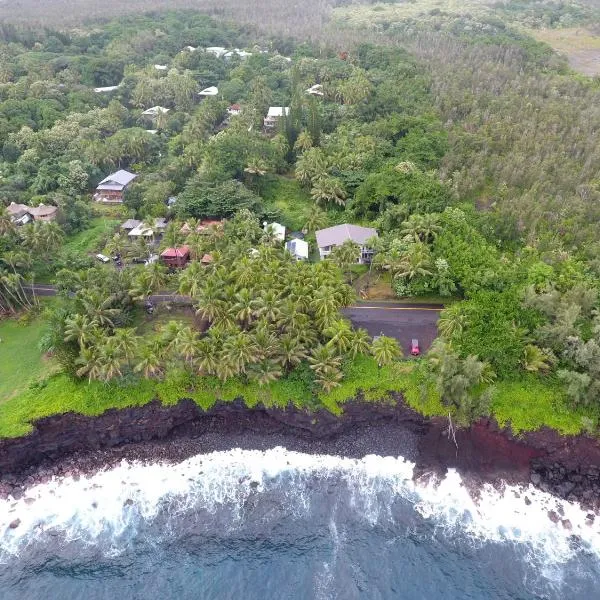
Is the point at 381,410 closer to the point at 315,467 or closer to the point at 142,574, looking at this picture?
Result: the point at 315,467

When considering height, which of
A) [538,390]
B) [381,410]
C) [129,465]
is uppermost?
[538,390]

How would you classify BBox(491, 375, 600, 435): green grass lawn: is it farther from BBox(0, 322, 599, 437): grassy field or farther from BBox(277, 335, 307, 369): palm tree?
BBox(277, 335, 307, 369): palm tree

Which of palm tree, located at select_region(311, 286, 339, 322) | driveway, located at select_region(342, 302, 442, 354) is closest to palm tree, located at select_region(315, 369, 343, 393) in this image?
palm tree, located at select_region(311, 286, 339, 322)

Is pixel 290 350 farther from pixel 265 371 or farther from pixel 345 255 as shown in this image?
pixel 345 255

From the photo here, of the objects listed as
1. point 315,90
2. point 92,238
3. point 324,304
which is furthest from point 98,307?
point 315,90

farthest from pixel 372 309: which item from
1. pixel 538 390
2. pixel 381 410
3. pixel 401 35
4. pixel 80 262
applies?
pixel 401 35

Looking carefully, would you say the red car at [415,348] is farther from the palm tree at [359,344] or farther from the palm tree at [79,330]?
the palm tree at [79,330]
